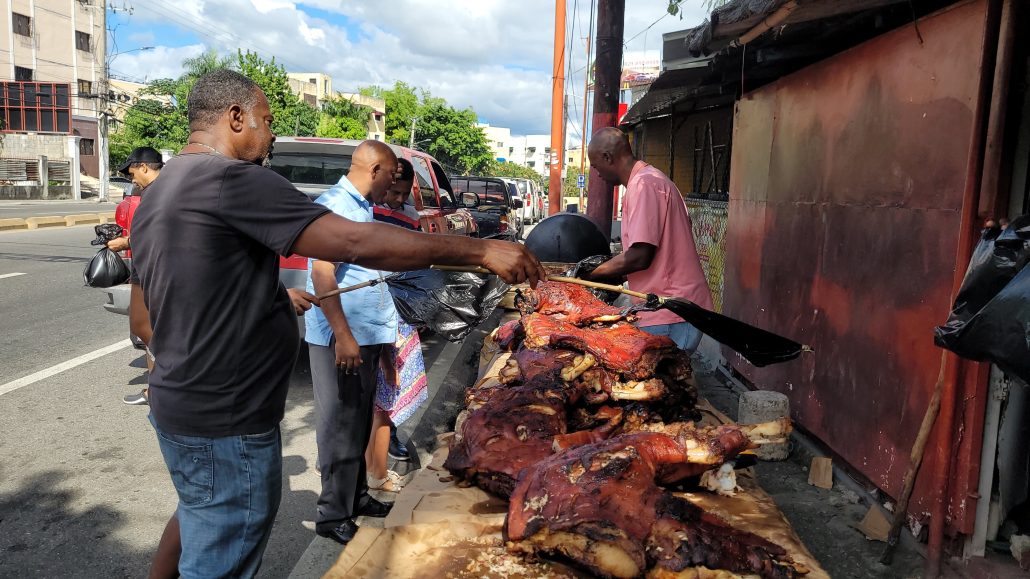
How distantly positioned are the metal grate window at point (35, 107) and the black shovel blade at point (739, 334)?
43738 millimetres

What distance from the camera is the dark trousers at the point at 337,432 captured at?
145 inches

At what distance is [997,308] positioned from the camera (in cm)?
229

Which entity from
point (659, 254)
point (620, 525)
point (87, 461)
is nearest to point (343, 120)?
point (87, 461)

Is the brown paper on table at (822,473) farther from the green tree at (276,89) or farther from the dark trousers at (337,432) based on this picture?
the green tree at (276,89)

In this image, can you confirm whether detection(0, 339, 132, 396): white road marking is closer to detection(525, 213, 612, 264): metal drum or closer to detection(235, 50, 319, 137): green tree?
detection(525, 213, 612, 264): metal drum

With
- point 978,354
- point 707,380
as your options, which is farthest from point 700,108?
point 978,354

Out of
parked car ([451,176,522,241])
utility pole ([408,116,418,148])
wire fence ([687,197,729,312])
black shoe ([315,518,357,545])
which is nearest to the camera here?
black shoe ([315,518,357,545])

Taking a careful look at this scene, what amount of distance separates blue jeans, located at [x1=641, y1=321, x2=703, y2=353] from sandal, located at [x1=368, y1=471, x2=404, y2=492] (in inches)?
73.0

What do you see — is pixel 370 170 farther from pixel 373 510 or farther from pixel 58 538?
pixel 58 538

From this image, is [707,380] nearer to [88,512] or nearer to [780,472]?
[780,472]

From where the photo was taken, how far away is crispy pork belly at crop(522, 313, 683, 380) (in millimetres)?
3488

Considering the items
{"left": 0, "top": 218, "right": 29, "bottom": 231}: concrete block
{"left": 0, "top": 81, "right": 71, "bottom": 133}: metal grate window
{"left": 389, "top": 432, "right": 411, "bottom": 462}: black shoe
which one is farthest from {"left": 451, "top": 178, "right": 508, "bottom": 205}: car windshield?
{"left": 0, "top": 81, "right": 71, "bottom": 133}: metal grate window

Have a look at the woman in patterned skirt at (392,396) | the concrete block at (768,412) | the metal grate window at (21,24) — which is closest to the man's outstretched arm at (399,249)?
the woman in patterned skirt at (392,396)

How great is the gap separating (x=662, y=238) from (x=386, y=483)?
7.59 ft
